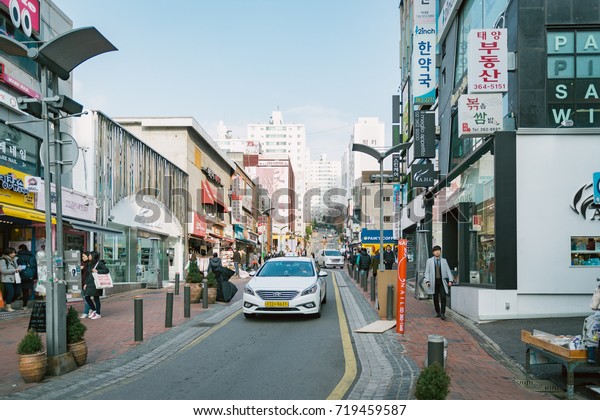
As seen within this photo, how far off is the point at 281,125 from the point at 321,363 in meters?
180

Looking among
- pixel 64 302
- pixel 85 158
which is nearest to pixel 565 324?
pixel 64 302

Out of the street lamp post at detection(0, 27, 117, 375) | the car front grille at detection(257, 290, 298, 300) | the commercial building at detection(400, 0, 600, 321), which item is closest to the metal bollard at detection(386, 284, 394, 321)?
the commercial building at detection(400, 0, 600, 321)

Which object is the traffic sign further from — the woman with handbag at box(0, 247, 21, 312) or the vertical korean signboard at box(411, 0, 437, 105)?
the vertical korean signboard at box(411, 0, 437, 105)

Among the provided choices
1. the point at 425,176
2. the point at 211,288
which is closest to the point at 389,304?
the point at 211,288

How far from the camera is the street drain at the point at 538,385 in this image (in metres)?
6.97

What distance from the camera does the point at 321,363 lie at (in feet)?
27.7

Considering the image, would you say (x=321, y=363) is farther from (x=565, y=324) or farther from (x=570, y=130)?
(x=570, y=130)

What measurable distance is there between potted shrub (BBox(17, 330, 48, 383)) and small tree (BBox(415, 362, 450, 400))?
4889 millimetres

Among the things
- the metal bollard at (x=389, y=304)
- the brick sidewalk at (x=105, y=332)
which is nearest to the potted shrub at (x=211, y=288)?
the brick sidewalk at (x=105, y=332)

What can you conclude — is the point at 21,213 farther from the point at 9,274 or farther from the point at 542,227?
the point at 542,227

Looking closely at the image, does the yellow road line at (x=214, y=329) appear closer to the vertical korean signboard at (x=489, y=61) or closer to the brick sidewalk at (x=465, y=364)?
the brick sidewalk at (x=465, y=364)

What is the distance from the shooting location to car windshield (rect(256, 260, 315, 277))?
47.0ft

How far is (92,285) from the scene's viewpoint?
541 inches

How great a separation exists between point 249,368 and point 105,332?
4.87 meters
